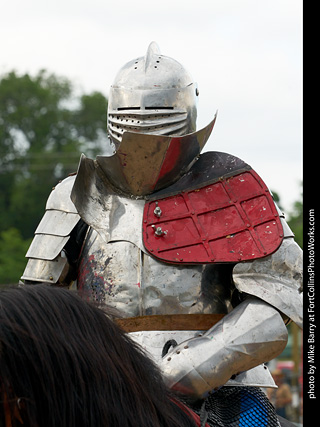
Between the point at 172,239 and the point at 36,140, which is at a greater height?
the point at 172,239

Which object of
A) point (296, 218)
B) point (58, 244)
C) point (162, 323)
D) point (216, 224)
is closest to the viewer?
point (162, 323)

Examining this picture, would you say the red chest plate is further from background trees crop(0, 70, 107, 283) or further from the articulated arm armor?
background trees crop(0, 70, 107, 283)

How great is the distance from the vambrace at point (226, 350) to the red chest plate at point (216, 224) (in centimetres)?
28

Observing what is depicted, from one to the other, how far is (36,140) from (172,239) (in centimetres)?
4137

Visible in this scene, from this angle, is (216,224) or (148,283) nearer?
(148,283)

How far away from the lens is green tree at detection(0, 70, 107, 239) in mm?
42812

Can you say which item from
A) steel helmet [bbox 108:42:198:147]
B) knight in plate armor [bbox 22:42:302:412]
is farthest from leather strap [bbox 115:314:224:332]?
steel helmet [bbox 108:42:198:147]

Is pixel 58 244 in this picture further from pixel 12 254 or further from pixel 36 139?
pixel 36 139

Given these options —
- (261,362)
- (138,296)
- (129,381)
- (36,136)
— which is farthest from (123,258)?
(36,136)

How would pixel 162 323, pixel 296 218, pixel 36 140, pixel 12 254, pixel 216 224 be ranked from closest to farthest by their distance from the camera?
pixel 162 323 → pixel 216 224 → pixel 296 218 → pixel 12 254 → pixel 36 140

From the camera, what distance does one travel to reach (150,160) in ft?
16.5
